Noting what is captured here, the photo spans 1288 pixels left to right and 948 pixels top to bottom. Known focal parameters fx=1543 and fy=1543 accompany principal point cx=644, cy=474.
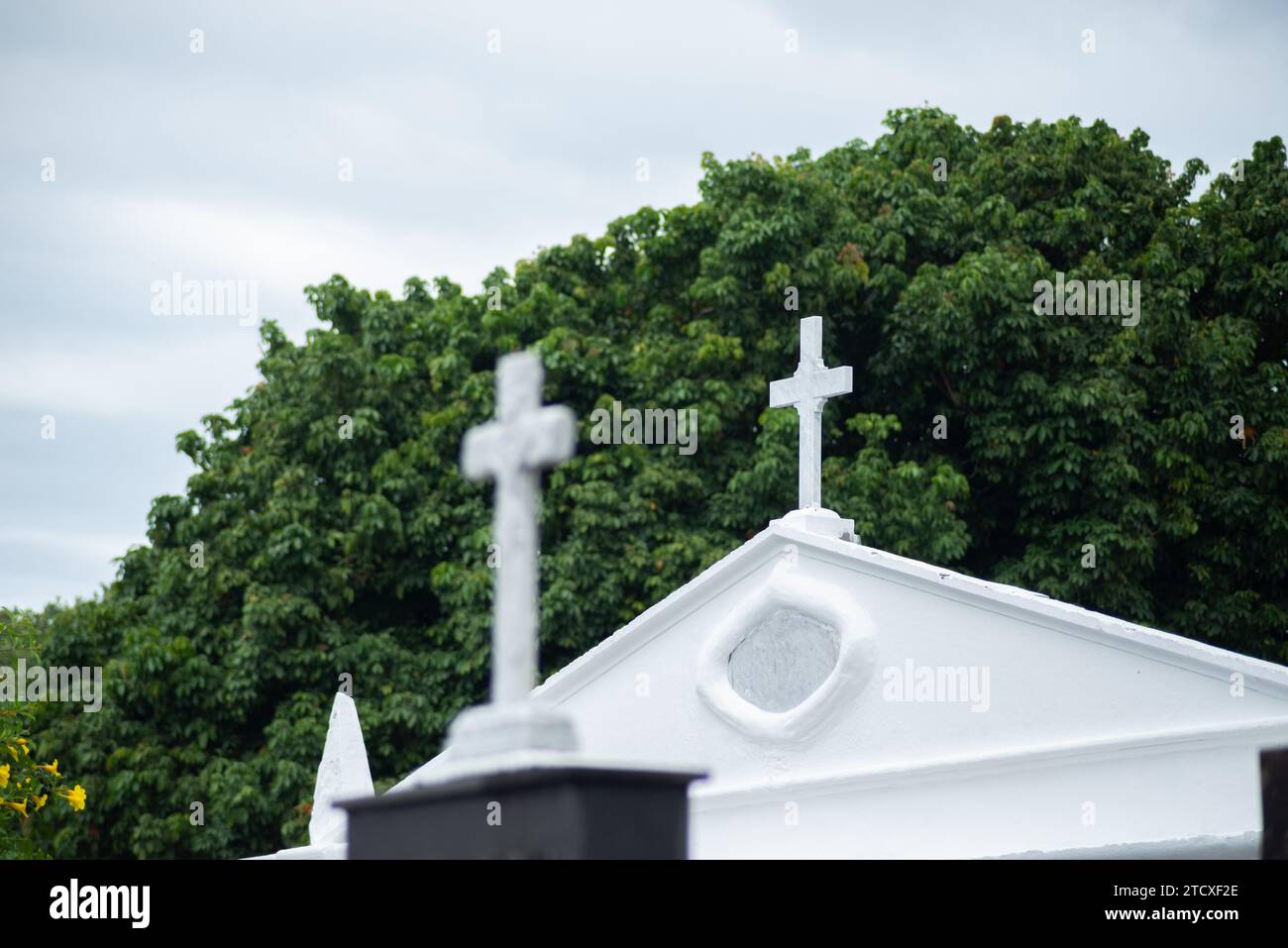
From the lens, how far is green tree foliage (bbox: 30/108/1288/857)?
16.2 metres

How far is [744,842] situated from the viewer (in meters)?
10.3

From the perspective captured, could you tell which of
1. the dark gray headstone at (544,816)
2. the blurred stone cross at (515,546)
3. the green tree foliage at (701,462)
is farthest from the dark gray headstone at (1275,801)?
the green tree foliage at (701,462)

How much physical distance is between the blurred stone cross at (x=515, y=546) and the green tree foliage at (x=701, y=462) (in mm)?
10799

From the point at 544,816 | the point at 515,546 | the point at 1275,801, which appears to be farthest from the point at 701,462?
the point at 544,816

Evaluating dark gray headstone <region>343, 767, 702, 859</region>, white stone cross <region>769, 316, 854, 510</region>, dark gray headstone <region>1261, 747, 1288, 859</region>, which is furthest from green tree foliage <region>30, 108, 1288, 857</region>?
dark gray headstone <region>343, 767, 702, 859</region>

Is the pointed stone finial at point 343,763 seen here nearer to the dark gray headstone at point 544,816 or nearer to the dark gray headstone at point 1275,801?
the dark gray headstone at point 544,816

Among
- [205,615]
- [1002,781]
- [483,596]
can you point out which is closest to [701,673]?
[1002,781]

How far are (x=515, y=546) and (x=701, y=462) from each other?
12.5 m

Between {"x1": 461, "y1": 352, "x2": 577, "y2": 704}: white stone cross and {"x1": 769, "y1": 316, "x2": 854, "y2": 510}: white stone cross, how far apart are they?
245 inches

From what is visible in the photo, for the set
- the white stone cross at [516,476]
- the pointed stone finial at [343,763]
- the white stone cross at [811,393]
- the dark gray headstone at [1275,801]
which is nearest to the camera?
the white stone cross at [516,476]

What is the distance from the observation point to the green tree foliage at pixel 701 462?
16188 mm

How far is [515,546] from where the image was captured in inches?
189

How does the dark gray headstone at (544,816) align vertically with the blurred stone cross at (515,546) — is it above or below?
below
